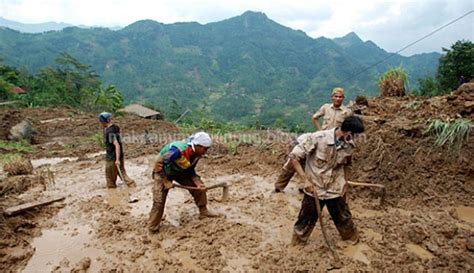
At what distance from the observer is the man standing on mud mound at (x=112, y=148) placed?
5.77 m

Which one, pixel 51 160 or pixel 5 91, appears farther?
pixel 5 91

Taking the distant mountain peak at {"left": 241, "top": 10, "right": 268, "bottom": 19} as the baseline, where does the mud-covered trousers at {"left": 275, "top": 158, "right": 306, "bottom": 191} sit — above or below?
below

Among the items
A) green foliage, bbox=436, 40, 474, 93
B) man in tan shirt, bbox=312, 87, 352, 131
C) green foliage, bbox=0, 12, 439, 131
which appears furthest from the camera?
green foliage, bbox=0, 12, 439, 131

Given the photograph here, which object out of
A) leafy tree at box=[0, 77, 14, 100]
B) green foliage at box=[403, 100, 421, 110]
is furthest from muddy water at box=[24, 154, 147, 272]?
leafy tree at box=[0, 77, 14, 100]

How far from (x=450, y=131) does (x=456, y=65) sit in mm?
14774

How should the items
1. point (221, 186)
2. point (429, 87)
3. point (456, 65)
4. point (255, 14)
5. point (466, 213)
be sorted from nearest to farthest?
point (466, 213) → point (221, 186) → point (456, 65) → point (429, 87) → point (255, 14)

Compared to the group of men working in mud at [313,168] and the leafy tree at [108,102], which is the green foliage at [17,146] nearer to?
the group of men working in mud at [313,168]

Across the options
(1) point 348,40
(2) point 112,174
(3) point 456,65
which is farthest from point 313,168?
(1) point 348,40

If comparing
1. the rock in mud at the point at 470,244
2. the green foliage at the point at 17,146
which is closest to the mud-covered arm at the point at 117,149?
the rock in mud at the point at 470,244

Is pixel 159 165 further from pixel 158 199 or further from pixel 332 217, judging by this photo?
pixel 332 217

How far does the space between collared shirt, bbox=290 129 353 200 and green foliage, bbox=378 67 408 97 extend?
18.1 ft

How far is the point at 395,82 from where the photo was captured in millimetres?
8227

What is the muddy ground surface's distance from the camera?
3723 mm

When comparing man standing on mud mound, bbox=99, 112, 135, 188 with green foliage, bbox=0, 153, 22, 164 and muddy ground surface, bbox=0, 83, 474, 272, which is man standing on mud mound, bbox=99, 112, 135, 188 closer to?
muddy ground surface, bbox=0, 83, 474, 272
